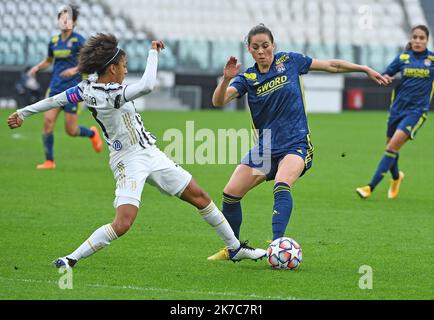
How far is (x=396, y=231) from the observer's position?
10398 mm

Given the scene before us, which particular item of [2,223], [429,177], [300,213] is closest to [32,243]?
[2,223]

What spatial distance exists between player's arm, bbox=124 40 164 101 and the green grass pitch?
4.61 ft

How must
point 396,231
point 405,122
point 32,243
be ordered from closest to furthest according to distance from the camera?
point 32,243, point 396,231, point 405,122

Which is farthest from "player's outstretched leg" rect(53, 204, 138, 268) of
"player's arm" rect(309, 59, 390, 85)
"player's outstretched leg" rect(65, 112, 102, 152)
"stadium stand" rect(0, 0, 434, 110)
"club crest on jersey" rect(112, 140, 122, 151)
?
"stadium stand" rect(0, 0, 434, 110)

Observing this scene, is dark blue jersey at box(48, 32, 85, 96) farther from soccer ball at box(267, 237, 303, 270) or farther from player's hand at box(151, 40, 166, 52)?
soccer ball at box(267, 237, 303, 270)

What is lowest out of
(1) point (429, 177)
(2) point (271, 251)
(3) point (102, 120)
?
(1) point (429, 177)

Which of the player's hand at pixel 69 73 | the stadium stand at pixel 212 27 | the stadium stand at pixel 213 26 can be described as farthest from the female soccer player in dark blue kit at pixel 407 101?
the stadium stand at pixel 213 26

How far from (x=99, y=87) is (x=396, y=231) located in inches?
165

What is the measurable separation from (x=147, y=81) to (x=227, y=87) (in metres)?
1.25

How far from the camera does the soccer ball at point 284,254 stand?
25.6ft

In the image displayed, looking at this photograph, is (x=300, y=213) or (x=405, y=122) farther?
(x=405, y=122)

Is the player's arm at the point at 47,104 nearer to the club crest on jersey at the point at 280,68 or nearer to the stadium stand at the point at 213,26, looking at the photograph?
the club crest on jersey at the point at 280,68

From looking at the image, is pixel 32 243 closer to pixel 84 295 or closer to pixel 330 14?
pixel 84 295

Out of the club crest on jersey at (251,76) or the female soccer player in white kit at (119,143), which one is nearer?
the female soccer player in white kit at (119,143)
